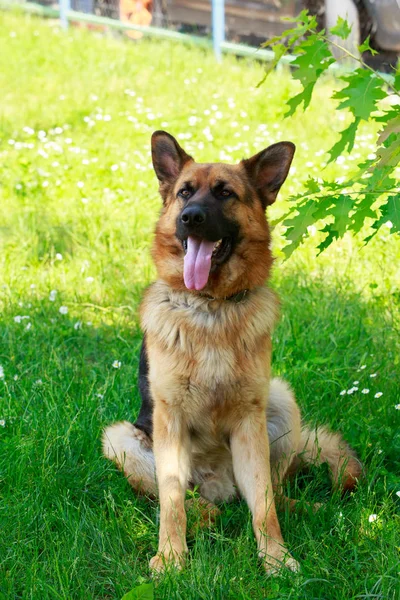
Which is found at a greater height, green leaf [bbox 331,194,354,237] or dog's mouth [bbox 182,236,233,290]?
green leaf [bbox 331,194,354,237]

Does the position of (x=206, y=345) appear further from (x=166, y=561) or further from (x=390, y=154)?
(x=390, y=154)

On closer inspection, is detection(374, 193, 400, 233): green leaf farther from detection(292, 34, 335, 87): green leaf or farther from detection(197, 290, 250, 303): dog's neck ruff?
detection(197, 290, 250, 303): dog's neck ruff

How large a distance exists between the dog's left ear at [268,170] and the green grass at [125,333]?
1.17 m

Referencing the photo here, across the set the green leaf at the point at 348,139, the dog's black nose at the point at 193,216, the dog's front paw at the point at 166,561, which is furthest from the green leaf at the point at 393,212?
the dog's front paw at the point at 166,561

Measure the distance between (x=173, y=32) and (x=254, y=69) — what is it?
6.59 feet

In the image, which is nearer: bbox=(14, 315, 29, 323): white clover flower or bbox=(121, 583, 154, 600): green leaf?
bbox=(121, 583, 154, 600): green leaf

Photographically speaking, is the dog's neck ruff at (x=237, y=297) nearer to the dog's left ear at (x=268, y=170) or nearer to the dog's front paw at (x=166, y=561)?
the dog's left ear at (x=268, y=170)

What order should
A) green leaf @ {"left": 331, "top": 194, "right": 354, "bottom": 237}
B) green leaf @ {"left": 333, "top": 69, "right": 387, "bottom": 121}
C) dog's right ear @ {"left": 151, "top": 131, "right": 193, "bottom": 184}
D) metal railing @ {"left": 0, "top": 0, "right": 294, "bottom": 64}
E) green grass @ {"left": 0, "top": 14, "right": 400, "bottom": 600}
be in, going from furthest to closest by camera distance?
metal railing @ {"left": 0, "top": 0, "right": 294, "bottom": 64} → dog's right ear @ {"left": 151, "top": 131, "right": 193, "bottom": 184} → green grass @ {"left": 0, "top": 14, "right": 400, "bottom": 600} → green leaf @ {"left": 331, "top": 194, "right": 354, "bottom": 237} → green leaf @ {"left": 333, "top": 69, "right": 387, "bottom": 121}

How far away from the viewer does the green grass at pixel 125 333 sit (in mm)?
2906

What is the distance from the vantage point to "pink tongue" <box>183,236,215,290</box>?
3346 mm

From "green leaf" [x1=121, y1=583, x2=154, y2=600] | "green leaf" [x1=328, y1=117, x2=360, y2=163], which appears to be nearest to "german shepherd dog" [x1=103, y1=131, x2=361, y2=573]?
"green leaf" [x1=121, y1=583, x2=154, y2=600]

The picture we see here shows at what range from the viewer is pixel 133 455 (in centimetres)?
354

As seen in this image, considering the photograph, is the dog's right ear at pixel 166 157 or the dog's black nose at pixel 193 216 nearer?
the dog's black nose at pixel 193 216

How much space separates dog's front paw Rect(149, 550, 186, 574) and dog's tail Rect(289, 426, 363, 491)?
2.69 feet
